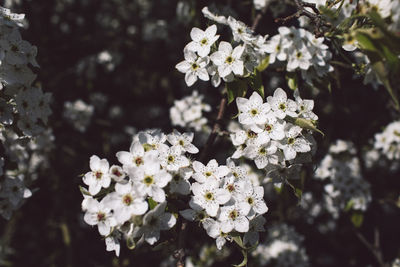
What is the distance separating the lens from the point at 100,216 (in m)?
1.89

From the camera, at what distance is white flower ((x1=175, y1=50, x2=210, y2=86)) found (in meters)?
2.33

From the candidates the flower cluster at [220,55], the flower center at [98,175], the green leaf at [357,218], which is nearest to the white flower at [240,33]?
the flower cluster at [220,55]

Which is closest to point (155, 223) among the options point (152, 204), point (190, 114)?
point (152, 204)

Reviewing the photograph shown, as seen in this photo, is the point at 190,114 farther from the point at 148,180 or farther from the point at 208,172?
the point at 148,180

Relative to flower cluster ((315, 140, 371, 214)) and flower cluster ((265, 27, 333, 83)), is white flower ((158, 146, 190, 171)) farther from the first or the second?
flower cluster ((315, 140, 371, 214))

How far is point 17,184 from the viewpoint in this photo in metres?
2.61

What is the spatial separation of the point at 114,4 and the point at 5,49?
3.82m

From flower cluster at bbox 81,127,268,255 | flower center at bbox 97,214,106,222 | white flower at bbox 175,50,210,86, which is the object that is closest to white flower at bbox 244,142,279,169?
flower cluster at bbox 81,127,268,255

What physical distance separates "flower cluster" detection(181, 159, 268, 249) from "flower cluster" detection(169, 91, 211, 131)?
1603 mm

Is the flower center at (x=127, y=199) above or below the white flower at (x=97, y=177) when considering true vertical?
above

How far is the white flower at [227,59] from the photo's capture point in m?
2.24

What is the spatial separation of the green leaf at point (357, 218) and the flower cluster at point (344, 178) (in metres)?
0.06

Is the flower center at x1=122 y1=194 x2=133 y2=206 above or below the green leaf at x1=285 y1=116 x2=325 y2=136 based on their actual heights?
below

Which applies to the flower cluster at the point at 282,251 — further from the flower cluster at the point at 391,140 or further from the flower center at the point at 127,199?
the flower center at the point at 127,199
